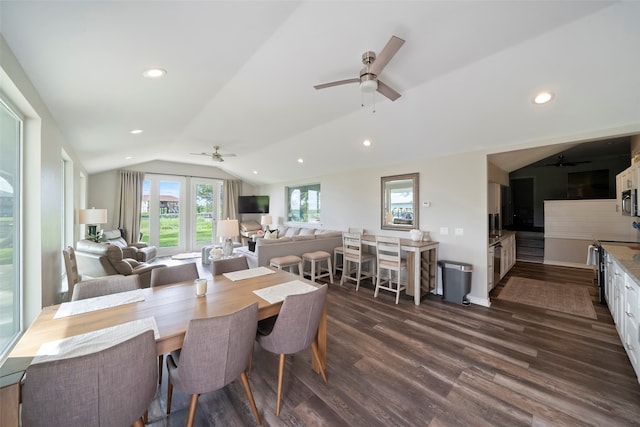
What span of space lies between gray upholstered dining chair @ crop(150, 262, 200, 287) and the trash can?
3.48 m

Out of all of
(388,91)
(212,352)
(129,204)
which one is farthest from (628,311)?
(129,204)

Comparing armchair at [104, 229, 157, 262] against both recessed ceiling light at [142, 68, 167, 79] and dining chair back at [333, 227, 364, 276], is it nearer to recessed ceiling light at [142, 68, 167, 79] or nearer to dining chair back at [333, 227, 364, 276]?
dining chair back at [333, 227, 364, 276]

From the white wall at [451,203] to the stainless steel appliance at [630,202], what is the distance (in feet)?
4.79

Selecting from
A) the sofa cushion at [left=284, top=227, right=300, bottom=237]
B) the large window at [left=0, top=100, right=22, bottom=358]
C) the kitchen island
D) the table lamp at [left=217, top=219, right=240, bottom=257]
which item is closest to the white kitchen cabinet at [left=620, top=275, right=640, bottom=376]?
the kitchen island

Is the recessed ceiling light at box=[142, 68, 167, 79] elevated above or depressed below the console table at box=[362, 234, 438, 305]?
above

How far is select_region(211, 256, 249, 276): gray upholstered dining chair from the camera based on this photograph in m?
2.54

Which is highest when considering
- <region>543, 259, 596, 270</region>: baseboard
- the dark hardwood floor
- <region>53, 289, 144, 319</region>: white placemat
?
<region>53, 289, 144, 319</region>: white placemat

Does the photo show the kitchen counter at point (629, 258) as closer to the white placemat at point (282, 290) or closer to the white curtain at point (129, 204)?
the white placemat at point (282, 290)

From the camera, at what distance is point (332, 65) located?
7.38 feet

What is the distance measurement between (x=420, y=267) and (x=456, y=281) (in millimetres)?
530

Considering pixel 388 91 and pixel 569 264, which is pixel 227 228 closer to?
pixel 388 91

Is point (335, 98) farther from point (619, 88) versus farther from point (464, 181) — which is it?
point (619, 88)

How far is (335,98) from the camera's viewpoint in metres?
3.04

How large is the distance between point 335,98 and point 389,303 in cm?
302
